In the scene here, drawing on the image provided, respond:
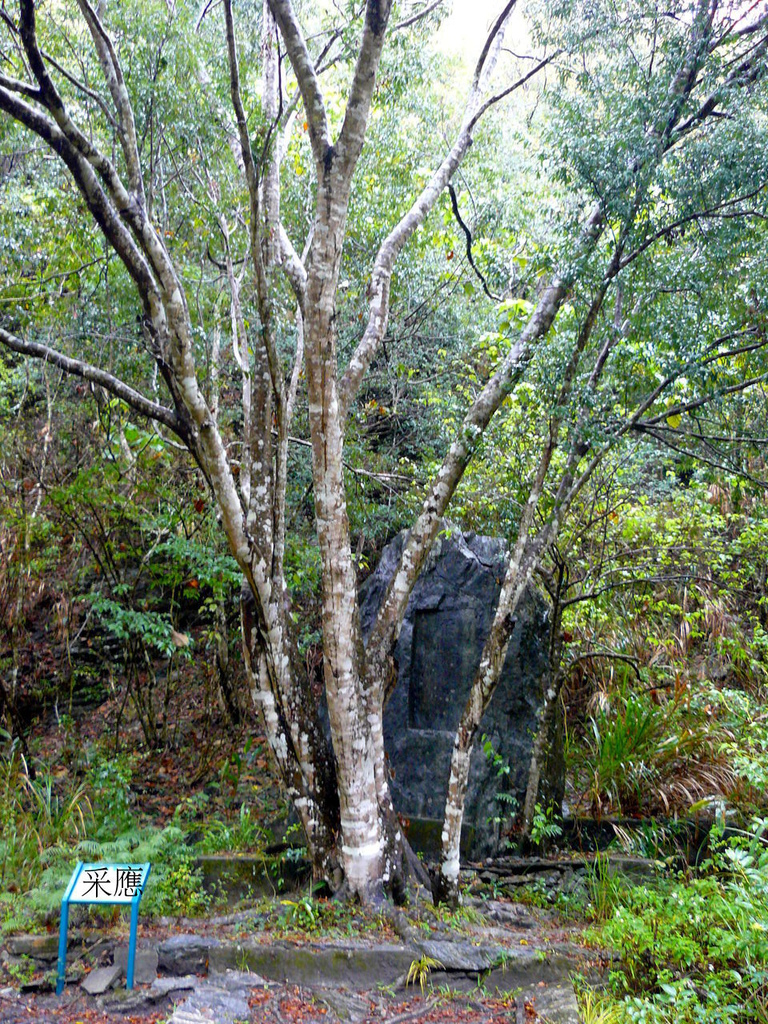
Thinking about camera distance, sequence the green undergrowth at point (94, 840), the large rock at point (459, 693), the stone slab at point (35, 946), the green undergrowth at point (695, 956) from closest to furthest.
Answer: the green undergrowth at point (695, 956), the stone slab at point (35, 946), the green undergrowth at point (94, 840), the large rock at point (459, 693)

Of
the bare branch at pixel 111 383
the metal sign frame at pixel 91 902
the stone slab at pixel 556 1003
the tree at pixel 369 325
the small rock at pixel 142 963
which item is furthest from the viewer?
the bare branch at pixel 111 383

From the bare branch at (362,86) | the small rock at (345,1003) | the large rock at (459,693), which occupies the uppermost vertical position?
the bare branch at (362,86)

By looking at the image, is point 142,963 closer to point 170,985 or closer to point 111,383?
point 170,985

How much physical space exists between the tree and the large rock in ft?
3.73

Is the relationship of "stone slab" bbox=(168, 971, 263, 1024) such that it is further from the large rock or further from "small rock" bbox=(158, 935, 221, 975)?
the large rock

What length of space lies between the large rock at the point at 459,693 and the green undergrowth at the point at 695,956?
1.74 meters

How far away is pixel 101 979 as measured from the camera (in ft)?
13.2

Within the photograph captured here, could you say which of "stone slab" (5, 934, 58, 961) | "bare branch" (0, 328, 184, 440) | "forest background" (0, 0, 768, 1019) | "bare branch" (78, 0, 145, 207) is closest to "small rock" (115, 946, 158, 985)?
"stone slab" (5, 934, 58, 961)

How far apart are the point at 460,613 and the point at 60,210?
218 inches

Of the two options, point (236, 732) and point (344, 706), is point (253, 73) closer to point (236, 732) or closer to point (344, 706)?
point (344, 706)

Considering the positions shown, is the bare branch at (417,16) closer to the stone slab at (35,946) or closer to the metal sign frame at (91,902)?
the metal sign frame at (91,902)

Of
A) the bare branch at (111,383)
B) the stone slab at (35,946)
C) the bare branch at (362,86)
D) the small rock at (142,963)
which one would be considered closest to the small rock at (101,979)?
the small rock at (142,963)

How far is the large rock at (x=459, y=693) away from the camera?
618cm

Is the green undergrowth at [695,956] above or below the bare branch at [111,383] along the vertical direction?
below
